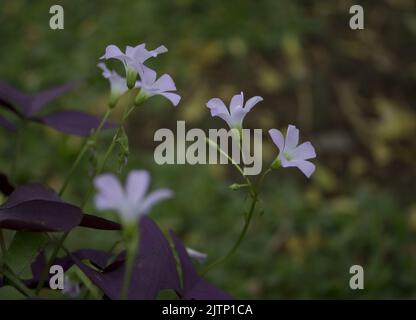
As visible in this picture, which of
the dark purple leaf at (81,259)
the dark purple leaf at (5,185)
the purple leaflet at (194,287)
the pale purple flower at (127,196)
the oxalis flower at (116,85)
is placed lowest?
the purple leaflet at (194,287)

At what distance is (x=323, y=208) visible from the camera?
2211mm

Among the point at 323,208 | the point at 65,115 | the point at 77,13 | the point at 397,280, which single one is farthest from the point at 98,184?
the point at 77,13

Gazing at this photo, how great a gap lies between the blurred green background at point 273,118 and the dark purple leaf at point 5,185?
1.18 m

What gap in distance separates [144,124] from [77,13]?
700 mm

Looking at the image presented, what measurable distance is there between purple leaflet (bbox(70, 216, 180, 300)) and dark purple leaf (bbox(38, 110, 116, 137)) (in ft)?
1.12

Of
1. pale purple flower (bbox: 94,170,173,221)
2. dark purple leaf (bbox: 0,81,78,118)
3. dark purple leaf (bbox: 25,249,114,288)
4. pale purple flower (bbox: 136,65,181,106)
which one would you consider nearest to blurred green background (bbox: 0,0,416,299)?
dark purple leaf (bbox: 0,81,78,118)

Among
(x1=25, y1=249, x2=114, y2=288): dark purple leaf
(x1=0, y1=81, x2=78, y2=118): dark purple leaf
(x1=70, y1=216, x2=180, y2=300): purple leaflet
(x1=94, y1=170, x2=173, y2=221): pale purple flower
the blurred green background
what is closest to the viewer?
(x1=94, y1=170, x2=173, y2=221): pale purple flower

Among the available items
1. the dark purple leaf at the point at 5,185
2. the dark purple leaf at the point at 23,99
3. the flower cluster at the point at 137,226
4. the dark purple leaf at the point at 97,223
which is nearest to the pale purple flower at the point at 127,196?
the flower cluster at the point at 137,226

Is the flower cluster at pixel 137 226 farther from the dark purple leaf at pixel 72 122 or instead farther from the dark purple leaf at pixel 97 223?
the dark purple leaf at pixel 72 122

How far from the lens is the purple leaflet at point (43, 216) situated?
647 mm

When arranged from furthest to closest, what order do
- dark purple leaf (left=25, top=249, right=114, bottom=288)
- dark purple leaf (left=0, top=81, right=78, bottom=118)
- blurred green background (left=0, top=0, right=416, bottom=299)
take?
blurred green background (left=0, top=0, right=416, bottom=299)
dark purple leaf (left=0, top=81, right=78, bottom=118)
dark purple leaf (left=25, top=249, right=114, bottom=288)

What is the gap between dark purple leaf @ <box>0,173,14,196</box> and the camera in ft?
2.51

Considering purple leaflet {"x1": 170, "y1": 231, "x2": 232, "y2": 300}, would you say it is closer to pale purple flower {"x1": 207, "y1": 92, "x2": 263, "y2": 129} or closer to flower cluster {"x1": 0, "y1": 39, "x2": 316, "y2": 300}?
flower cluster {"x1": 0, "y1": 39, "x2": 316, "y2": 300}
